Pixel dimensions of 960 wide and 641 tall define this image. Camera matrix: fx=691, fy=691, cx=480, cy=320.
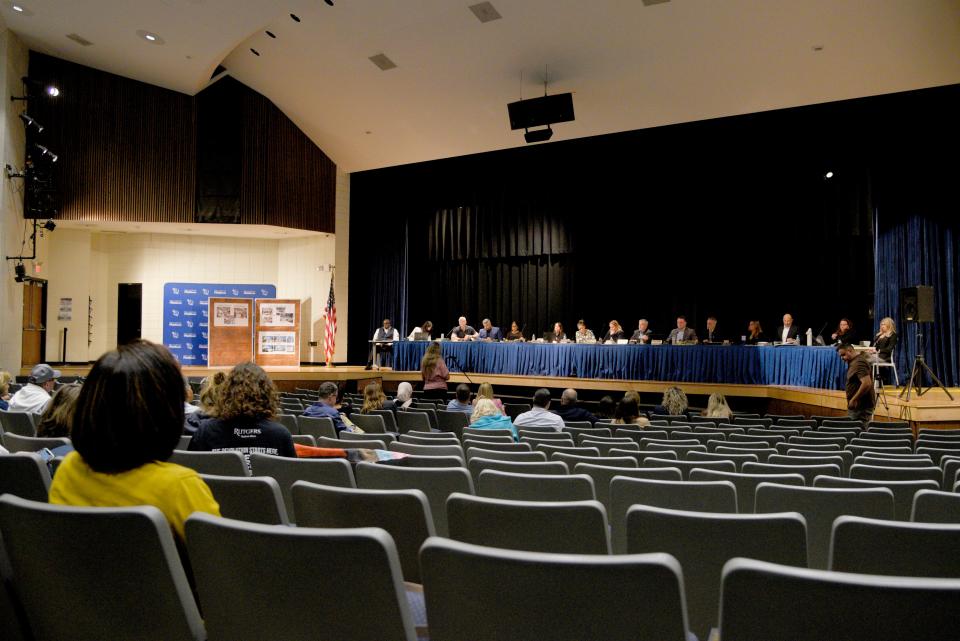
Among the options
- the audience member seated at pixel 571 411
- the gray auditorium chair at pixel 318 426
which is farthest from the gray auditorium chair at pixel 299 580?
the audience member seated at pixel 571 411

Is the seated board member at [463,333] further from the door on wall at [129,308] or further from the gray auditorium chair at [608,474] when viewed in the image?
the gray auditorium chair at [608,474]

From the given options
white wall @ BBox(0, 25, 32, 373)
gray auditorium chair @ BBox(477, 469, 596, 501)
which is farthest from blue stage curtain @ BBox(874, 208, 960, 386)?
white wall @ BBox(0, 25, 32, 373)

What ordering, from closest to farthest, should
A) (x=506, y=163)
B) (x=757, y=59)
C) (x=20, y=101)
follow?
(x=757, y=59)
(x=20, y=101)
(x=506, y=163)

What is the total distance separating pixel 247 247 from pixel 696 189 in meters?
10.2

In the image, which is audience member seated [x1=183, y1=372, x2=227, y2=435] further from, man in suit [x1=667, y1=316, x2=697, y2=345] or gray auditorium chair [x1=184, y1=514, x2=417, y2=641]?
man in suit [x1=667, y1=316, x2=697, y2=345]

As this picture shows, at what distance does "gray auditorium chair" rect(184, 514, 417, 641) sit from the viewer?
1126 mm

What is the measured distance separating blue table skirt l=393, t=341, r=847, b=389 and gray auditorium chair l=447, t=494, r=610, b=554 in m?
8.93

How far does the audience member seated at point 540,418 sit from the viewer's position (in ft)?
19.6

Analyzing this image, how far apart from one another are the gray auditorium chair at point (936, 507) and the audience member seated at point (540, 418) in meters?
3.54

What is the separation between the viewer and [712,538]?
1727 mm

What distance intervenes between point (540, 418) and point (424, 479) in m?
3.55

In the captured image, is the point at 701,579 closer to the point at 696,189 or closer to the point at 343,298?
the point at 696,189

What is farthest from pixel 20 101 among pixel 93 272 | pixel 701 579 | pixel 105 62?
pixel 701 579

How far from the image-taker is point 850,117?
452 inches
